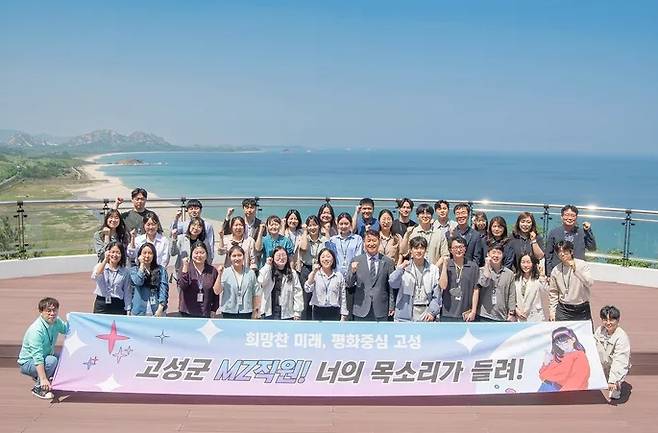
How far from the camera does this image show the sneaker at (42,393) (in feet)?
16.7

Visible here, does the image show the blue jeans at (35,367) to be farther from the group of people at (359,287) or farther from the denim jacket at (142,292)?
the denim jacket at (142,292)

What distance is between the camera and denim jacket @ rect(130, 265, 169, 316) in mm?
5470

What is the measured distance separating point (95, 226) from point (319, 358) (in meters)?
5.96

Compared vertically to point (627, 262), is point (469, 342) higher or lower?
higher

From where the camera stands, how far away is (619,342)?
5152 mm

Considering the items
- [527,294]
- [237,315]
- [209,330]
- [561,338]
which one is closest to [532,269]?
[527,294]

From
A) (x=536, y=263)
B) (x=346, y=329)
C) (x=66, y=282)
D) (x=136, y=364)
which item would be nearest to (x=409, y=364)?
(x=346, y=329)

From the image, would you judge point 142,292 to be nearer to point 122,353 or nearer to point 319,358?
point 122,353

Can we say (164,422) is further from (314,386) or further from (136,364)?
(314,386)

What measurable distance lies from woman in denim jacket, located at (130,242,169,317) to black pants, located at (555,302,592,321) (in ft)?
12.1

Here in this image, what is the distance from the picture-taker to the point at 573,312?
5.61 metres

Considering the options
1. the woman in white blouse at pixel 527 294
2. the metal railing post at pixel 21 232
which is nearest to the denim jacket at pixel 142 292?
the woman in white blouse at pixel 527 294

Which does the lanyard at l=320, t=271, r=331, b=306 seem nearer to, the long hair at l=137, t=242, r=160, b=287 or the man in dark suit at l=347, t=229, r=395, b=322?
the man in dark suit at l=347, t=229, r=395, b=322

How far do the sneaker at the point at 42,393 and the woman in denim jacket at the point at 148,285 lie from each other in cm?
93
